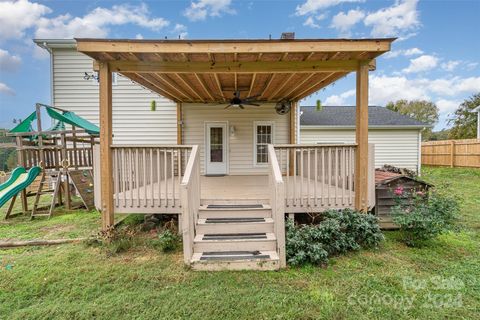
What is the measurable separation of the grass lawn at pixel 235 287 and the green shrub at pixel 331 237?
0.45 ft

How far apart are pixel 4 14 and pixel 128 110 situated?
8.12 meters

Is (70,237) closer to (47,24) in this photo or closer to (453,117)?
(47,24)

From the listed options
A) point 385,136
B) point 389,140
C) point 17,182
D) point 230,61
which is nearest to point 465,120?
point 389,140

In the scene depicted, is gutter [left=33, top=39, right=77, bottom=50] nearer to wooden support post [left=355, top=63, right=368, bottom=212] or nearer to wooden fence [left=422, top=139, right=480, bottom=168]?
wooden support post [left=355, top=63, right=368, bottom=212]

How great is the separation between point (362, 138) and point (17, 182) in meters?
7.76

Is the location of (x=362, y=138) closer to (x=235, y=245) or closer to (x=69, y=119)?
(x=235, y=245)

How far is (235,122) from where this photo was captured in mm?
8062

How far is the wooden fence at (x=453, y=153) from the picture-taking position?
498 inches

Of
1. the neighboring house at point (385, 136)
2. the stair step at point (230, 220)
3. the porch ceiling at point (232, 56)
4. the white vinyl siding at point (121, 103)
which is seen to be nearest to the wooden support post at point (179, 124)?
the white vinyl siding at point (121, 103)

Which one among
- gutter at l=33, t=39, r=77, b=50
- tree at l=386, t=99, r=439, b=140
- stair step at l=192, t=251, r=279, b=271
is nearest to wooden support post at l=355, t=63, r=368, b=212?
stair step at l=192, t=251, r=279, b=271

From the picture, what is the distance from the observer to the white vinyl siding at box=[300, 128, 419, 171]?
12602mm

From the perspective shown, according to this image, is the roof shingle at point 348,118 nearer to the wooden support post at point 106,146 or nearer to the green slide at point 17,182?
the wooden support post at point 106,146

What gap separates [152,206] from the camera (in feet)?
13.7

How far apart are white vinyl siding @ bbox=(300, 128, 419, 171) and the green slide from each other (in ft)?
35.5
